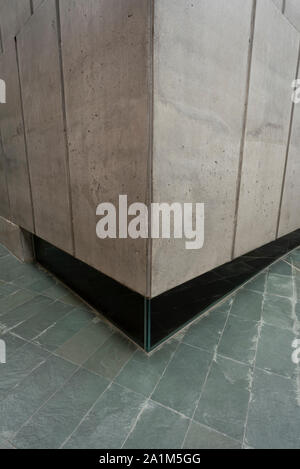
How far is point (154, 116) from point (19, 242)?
4495 millimetres

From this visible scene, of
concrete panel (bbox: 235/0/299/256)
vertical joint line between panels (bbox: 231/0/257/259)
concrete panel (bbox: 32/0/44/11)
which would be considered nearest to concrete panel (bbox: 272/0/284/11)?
concrete panel (bbox: 235/0/299/256)

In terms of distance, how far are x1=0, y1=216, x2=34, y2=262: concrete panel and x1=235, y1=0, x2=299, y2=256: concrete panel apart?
14.1 ft

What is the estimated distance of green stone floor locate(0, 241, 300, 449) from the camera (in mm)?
1819

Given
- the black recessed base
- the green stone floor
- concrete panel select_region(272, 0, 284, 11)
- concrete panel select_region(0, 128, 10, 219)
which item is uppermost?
concrete panel select_region(272, 0, 284, 11)

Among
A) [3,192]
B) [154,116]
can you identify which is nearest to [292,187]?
[154,116]

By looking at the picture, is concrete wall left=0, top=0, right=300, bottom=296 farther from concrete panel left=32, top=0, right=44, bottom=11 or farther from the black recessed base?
the black recessed base

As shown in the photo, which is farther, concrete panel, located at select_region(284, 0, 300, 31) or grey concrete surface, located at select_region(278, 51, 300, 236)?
grey concrete surface, located at select_region(278, 51, 300, 236)

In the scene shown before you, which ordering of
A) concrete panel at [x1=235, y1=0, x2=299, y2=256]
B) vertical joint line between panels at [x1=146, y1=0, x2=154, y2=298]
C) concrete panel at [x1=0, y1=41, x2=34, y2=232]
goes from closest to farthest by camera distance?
1. vertical joint line between panels at [x1=146, y1=0, x2=154, y2=298]
2. concrete panel at [x1=235, y1=0, x2=299, y2=256]
3. concrete panel at [x1=0, y1=41, x2=34, y2=232]

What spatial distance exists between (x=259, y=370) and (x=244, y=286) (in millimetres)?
2001

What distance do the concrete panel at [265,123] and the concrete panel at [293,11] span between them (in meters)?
0.10

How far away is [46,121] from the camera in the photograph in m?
3.31

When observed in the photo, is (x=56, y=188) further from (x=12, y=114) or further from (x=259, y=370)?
(x=259, y=370)

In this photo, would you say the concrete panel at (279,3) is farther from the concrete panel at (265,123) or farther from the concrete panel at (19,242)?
the concrete panel at (19,242)

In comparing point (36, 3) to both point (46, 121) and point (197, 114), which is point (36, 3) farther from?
point (197, 114)
